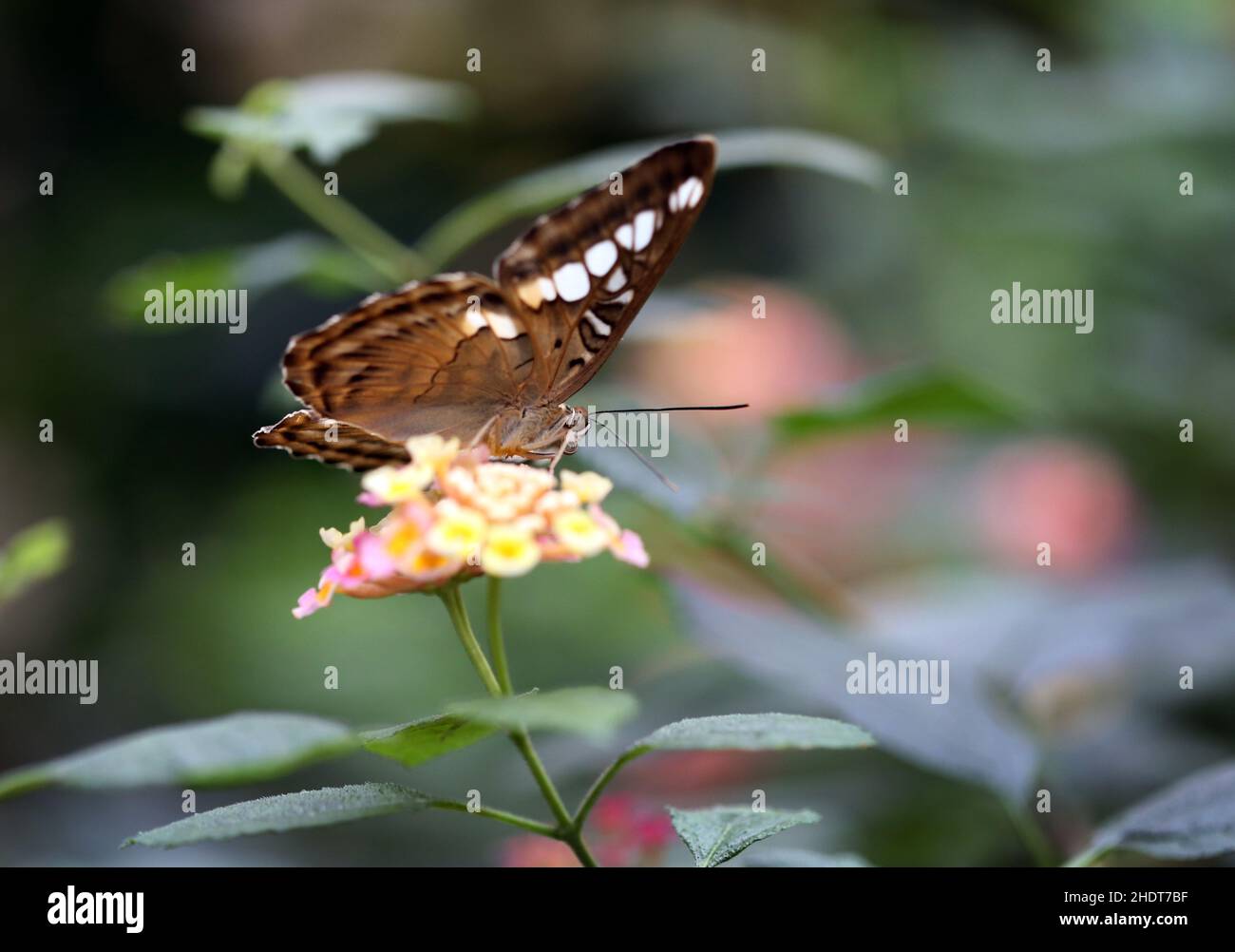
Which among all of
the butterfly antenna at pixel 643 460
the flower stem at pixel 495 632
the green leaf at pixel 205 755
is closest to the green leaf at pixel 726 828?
the flower stem at pixel 495 632

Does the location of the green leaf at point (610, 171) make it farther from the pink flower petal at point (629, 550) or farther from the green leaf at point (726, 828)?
the green leaf at point (726, 828)

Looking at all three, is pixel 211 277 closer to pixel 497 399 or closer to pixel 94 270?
pixel 497 399

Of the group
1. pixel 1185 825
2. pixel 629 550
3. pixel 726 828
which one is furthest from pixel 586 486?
pixel 1185 825

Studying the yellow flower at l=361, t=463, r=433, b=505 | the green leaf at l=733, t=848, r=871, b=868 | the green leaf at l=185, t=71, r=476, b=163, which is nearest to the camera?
the yellow flower at l=361, t=463, r=433, b=505

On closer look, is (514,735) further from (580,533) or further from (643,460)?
(643,460)

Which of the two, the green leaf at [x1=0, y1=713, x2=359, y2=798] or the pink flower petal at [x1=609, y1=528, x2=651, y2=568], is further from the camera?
the pink flower petal at [x1=609, y1=528, x2=651, y2=568]

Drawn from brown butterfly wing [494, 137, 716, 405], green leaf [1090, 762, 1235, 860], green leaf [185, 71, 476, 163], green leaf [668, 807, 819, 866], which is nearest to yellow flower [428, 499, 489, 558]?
green leaf [668, 807, 819, 866]

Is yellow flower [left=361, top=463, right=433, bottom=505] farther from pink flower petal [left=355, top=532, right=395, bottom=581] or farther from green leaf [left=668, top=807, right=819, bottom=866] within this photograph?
green leaf [left=668, top=807, right=819, bottom=866]
